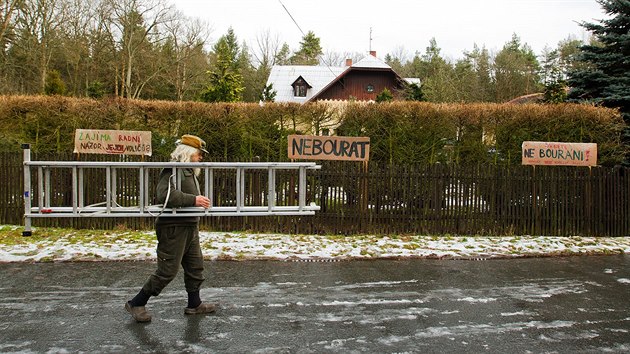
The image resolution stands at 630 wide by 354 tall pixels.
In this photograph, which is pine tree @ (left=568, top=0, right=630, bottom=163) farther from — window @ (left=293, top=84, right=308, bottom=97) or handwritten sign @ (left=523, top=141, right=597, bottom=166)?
window @ (left=293, top=84, right=308, bottom=97)

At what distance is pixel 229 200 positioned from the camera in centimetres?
1030

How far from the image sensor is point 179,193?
15.8ft

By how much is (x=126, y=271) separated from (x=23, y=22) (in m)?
29.8

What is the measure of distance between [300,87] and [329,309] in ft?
118

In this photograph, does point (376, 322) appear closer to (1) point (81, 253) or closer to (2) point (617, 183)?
(1) point (81, 253)

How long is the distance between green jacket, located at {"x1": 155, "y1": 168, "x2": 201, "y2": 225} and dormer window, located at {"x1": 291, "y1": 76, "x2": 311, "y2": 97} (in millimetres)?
35624

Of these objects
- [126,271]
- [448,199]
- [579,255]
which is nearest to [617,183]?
[579,255]

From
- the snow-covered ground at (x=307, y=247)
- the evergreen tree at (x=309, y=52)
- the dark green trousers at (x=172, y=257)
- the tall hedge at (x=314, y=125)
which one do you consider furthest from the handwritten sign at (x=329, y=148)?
the evergreen tree at (x=309, y=52)

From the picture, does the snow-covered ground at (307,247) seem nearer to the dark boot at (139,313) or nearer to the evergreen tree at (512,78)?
the dark boot at (139,313)

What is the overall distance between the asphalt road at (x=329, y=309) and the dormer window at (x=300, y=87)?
110 ft

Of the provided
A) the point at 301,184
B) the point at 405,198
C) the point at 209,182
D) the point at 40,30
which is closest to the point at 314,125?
the point at 405,198

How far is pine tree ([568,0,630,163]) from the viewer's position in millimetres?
14594

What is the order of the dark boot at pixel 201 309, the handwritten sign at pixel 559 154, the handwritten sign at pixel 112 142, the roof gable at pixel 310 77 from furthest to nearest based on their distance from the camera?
the roof gable at pixel 310 77
the handwritten sign at pixel 559 154
the handwritten sign at pixel 112 142
the dark boot at pixel 201 309

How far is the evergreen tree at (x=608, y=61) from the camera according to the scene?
48.0 ft
